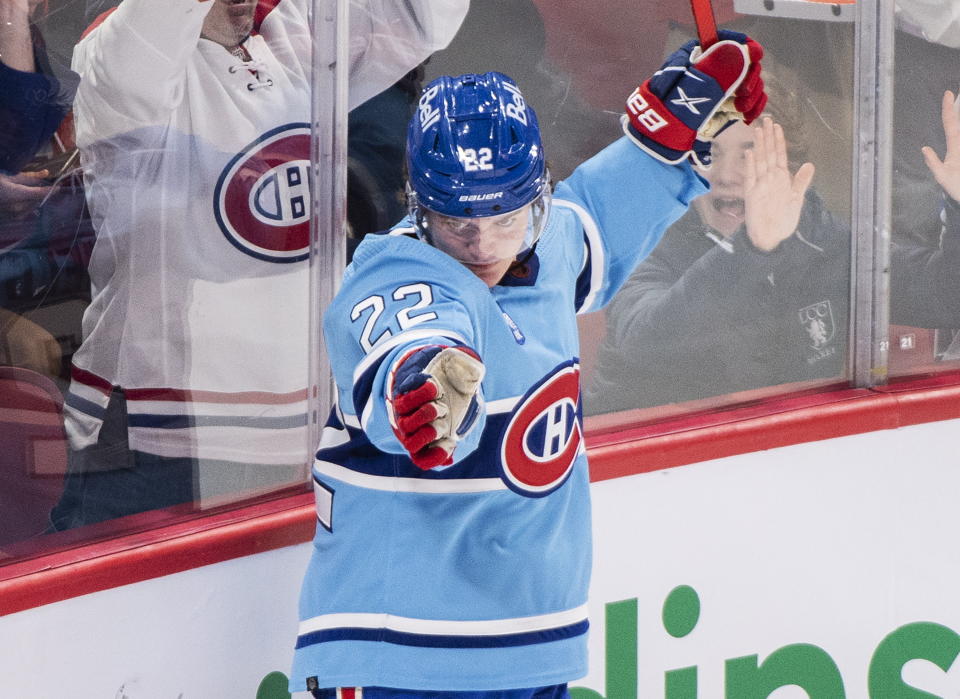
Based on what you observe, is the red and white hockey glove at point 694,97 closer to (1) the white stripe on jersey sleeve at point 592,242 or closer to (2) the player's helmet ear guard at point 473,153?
(1) the white stripe on jersey sleeve at point 592,242

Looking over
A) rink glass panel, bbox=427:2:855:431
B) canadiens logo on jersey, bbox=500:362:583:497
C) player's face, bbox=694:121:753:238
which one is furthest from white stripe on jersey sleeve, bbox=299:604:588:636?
player's face, bbox=694:121:753:238

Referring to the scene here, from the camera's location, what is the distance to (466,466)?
5.05ft

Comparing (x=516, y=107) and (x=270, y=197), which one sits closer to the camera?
(x=516, y=107)

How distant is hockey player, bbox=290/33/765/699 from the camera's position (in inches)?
56.9

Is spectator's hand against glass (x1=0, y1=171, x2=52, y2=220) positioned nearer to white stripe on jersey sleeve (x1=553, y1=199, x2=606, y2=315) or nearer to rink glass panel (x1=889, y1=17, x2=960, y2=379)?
white stripe on jersey sleeve (x1=553, y1=199, x2=606, y2=315)

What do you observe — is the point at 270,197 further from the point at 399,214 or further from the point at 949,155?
the point at 949,155

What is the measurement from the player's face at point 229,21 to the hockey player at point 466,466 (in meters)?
0.39

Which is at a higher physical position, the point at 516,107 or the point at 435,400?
the point at 516,107

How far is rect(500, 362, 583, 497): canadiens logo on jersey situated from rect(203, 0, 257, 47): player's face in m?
0.65

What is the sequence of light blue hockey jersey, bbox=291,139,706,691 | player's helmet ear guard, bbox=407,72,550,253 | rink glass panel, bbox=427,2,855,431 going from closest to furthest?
player's helmet ear guard, bbox=407,72,550,253
light blue hockey jersey, bbox=291,139,706,691
rink glass panel, bbox=427,2,855,431

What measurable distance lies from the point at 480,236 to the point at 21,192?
596mm

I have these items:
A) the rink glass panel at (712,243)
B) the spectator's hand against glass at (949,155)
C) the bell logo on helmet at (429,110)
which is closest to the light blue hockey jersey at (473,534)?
the bell logo on helmet at (429,110)

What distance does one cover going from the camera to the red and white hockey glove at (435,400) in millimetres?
1186

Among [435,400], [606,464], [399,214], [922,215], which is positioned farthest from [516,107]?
[922,215]
